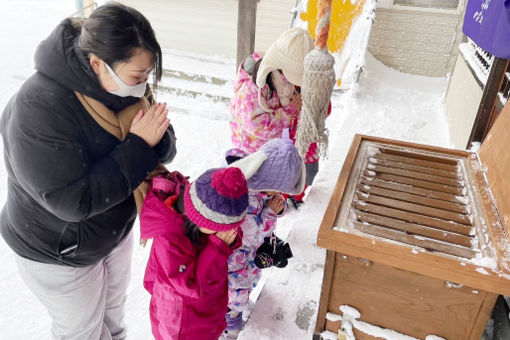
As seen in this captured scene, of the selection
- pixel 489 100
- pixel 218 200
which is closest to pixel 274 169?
pixel 218 200

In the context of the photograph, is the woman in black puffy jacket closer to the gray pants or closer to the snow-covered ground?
the gray pants

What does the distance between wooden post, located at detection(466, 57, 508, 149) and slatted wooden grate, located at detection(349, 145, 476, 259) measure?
1.50 metres

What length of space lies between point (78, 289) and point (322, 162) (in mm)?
3245

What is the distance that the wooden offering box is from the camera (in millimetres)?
1481

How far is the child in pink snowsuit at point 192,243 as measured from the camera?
1530 millimetres

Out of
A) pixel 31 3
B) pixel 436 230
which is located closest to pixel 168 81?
pixel 436 230

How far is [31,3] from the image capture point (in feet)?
44.2

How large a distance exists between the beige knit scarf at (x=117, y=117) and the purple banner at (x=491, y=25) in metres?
2.36

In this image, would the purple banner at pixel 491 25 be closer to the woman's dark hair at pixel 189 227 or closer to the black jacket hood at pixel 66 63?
the woman's dark hair at pixel 189 227

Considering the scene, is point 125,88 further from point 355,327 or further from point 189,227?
point 355,327

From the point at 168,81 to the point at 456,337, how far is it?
689cm

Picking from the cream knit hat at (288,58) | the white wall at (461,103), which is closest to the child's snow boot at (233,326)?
the cream knit hat at (288,58)

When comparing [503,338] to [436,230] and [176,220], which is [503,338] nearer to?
[436,230]

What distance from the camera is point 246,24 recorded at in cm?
529
